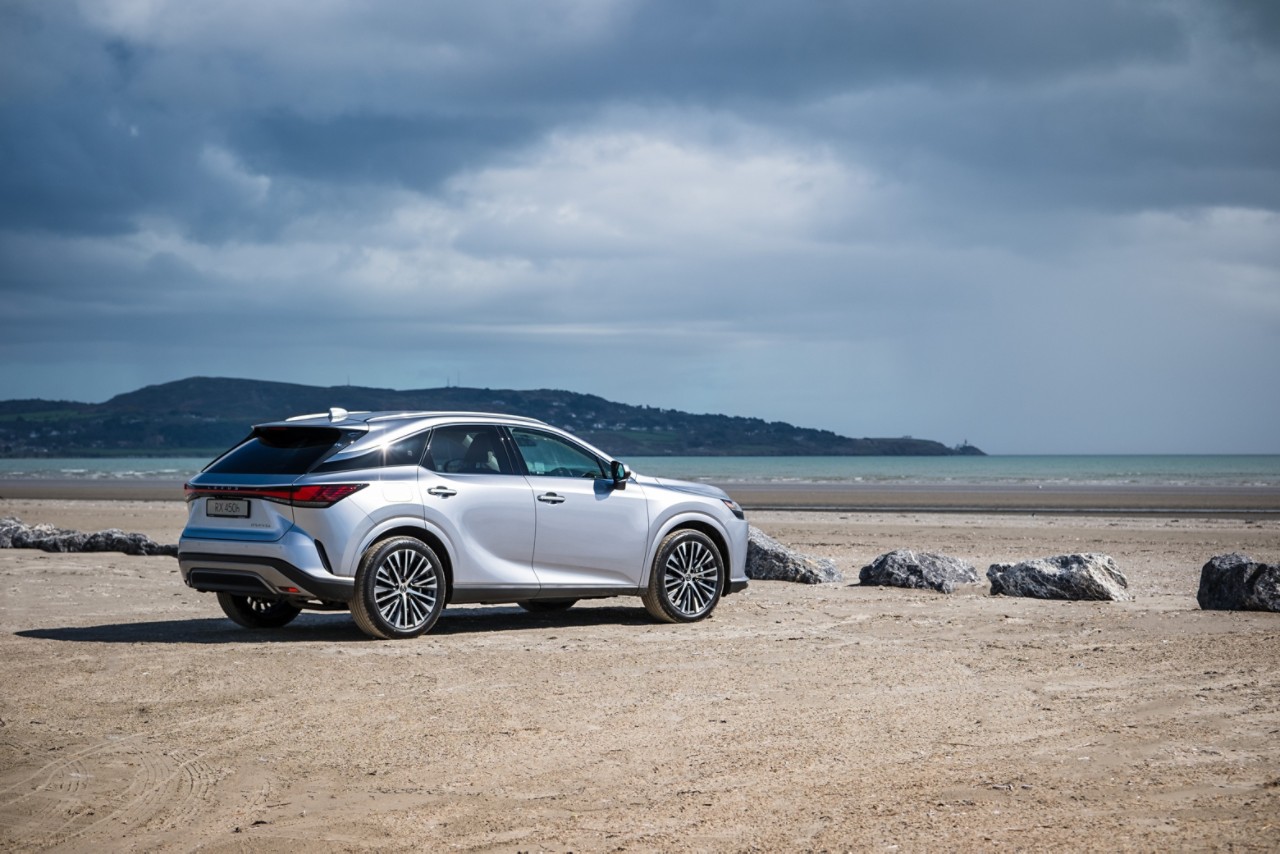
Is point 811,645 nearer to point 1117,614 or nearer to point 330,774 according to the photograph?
point 1117,614

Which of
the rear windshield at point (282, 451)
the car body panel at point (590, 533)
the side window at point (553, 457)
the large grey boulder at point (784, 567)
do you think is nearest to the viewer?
the rear windshield at point (282, 451)

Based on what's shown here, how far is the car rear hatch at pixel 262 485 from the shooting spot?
10.0m

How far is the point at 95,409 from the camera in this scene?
630 ft

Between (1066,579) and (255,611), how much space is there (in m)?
8.23

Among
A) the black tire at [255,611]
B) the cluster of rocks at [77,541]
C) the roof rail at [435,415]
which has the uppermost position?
the roof rail at [435,415]

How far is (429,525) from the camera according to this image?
10461 millimetres

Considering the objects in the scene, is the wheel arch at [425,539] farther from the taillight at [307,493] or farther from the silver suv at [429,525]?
the taillight at [307,493]

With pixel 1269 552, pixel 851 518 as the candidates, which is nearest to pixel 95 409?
pixel 851 518

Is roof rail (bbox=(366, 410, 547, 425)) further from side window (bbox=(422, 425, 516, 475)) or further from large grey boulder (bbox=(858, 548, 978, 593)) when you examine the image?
large grey boulder (bbox=(858, 548, 978, 593))

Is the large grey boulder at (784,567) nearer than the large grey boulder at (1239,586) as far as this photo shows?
No

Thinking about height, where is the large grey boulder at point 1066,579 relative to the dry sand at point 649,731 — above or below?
above

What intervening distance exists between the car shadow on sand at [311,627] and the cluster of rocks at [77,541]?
7.92 m

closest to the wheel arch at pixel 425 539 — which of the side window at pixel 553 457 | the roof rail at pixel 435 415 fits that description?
the roof rail at pixel 435 415

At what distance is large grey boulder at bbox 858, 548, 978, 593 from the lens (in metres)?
14.9
